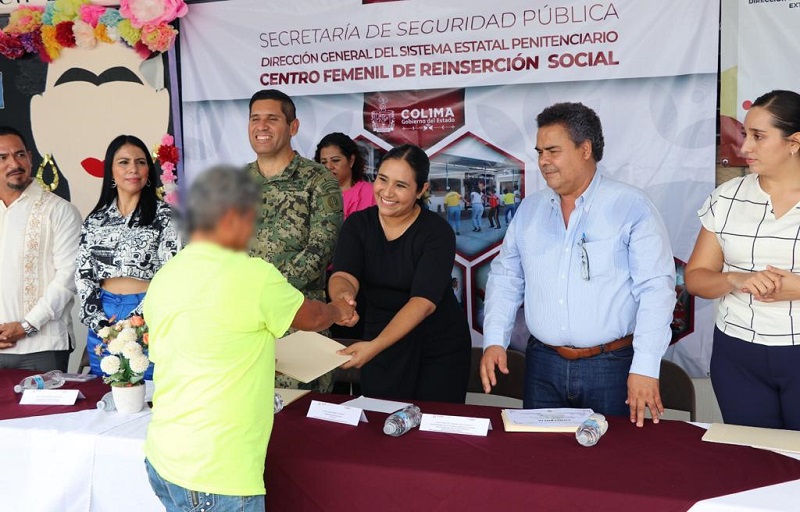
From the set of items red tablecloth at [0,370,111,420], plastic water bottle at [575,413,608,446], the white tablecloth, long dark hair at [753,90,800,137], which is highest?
long dark hair at [753,90,800,137]

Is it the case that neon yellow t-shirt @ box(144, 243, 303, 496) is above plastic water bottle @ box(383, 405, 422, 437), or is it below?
above

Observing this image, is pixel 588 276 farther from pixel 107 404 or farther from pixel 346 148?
pixel 346 148

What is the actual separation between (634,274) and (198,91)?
9.72ft

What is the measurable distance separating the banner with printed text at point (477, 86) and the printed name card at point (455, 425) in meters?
1.90

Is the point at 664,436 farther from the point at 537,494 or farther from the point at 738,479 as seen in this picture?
the point at 537,494

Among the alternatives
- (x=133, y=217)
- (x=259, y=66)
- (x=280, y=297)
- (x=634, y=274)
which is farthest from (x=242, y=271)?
(x=259, y=66)

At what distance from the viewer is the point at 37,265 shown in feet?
10.2

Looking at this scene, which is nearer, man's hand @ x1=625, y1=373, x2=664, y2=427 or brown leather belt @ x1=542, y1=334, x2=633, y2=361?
man's hand @ x1=625, y1=373, x2=664, y2=427

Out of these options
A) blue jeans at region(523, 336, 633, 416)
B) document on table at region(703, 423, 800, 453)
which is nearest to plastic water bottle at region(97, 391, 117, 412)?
blue jeans at region(523, 336, 633, 416)

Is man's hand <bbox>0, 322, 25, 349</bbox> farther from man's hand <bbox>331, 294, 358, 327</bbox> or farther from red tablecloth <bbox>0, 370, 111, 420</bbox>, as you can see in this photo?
man's hand <bbox>331, 294, 358, 327</bbox>

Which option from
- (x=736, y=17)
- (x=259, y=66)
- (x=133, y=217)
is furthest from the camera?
A: (x=259, y=66)

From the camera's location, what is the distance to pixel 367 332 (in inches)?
104

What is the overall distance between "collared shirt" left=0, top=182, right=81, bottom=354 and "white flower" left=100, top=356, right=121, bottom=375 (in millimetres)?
1037

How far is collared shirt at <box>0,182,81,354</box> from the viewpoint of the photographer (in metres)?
3.09
